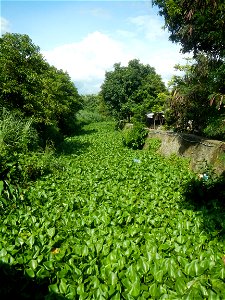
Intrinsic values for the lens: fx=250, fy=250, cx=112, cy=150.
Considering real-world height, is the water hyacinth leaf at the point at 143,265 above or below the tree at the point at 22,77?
below

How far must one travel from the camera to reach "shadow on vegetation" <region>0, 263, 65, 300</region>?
10.5 ft

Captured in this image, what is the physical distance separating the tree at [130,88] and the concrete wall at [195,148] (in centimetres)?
1390

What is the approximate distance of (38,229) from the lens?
4.74m

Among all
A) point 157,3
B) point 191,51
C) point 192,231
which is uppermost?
point 157,3

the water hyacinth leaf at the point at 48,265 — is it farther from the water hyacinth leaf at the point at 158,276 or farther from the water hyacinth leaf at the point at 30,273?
the water hyacinth leaf at the point at 158,276

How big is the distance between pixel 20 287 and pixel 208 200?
15.1 ft

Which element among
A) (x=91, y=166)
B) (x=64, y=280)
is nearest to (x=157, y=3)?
(x=91, y=166)

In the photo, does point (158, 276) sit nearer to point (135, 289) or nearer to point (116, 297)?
point (135, 289)

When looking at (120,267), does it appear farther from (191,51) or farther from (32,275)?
(191,51)

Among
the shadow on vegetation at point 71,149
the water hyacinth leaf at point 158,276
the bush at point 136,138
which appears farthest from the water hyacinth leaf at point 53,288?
the bush at point 136,138

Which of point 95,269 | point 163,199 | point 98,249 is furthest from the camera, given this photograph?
point 163,199

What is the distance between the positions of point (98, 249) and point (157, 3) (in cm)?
1022

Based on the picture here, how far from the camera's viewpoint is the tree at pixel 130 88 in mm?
27328

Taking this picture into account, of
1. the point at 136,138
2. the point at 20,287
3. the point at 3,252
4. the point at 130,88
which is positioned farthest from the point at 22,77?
the point at 130,88
